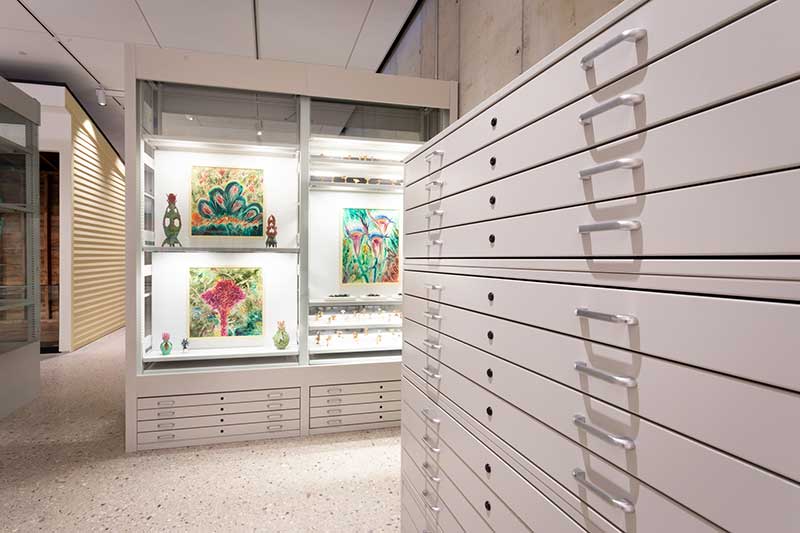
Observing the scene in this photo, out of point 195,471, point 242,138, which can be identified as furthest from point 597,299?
point 242,138

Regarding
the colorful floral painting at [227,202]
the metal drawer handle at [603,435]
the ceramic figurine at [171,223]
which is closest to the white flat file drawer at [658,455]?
the metal drawer handle at [603,435]

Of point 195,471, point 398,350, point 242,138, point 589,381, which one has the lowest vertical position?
point 195,471

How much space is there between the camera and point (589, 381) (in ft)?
2.99

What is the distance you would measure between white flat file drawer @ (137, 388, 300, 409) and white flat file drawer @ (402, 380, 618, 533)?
5.66 ft

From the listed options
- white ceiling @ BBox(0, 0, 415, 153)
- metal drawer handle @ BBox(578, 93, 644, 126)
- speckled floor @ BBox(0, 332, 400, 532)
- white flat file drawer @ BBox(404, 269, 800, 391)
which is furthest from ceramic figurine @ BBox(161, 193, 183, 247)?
metal drawer handle @ BBox(578, 93, 644, 126)

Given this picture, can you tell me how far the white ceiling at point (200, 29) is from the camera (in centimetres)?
396

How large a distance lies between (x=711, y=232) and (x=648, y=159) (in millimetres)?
171

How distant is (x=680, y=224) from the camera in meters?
0.71

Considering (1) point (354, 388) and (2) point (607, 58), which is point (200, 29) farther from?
(2) point (607, 58)

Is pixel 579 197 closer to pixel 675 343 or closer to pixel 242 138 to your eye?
pixel 675 343

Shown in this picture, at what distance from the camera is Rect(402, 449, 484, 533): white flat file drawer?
1.40 m

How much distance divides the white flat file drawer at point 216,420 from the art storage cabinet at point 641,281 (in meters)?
2.28

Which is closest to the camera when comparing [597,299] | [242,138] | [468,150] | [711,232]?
[711,232]

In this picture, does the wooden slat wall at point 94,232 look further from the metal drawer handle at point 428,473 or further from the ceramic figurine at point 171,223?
the metal drawer handle at point 428,473
